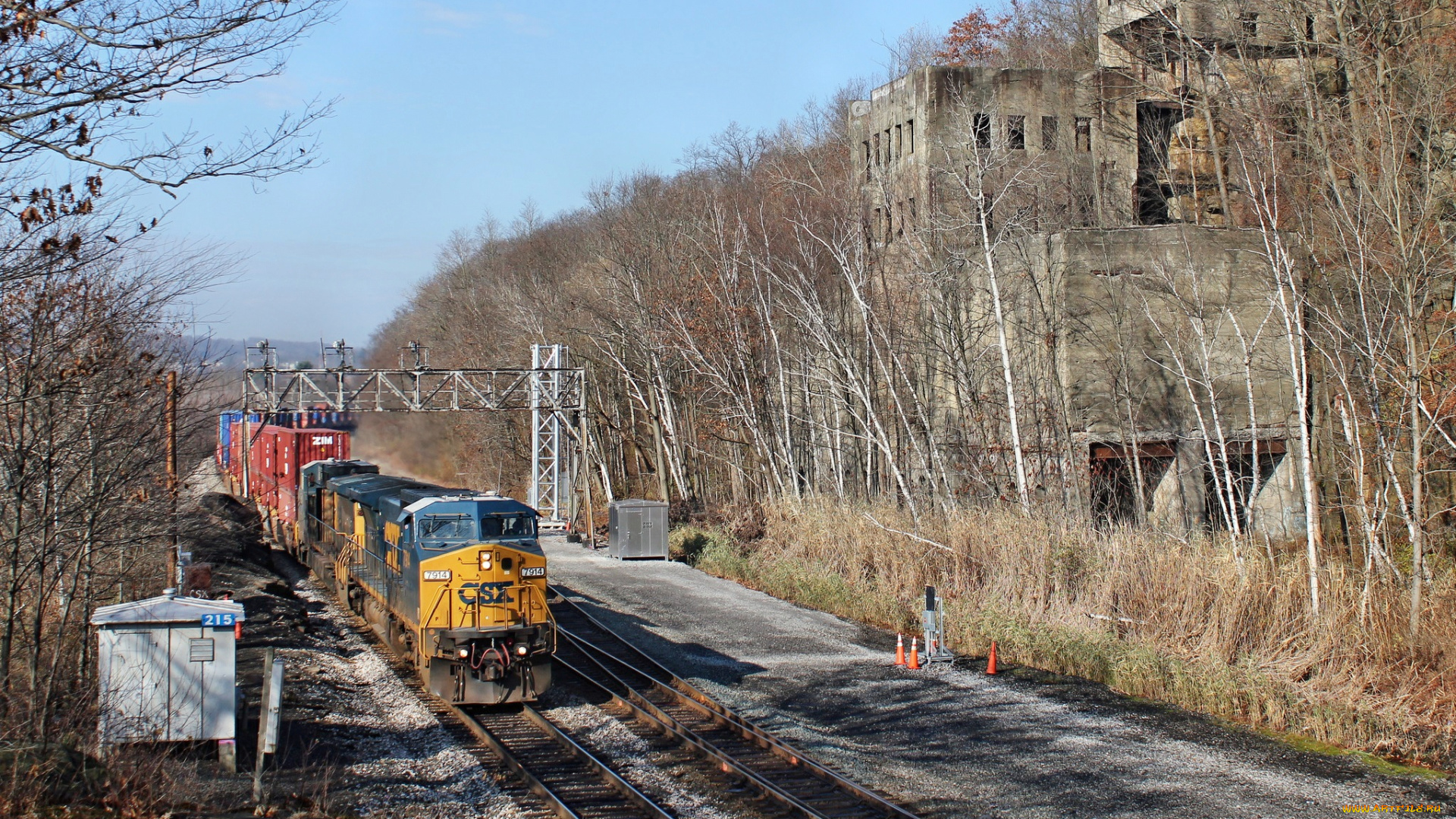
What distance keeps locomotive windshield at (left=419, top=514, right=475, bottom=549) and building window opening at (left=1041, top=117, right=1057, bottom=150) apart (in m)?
25.5

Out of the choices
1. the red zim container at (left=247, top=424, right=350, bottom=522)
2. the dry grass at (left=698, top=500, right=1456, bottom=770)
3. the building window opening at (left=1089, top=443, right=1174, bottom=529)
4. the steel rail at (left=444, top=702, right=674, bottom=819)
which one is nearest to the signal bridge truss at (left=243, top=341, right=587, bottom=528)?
the red zim container at (left=247, top=424, right=350, bottom=522)

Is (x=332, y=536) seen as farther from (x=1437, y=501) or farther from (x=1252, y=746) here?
(x=1437, y=501)

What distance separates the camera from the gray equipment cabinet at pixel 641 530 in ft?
97.9

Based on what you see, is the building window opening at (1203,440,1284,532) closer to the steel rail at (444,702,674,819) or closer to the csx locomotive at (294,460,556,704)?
the csx locomotive at (294,460,556,704)

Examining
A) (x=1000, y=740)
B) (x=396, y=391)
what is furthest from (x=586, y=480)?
(x=1000, y=740)

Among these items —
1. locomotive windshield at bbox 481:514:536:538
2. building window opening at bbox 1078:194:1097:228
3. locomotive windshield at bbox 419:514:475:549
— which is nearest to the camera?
locomotive windshield at bbox 419:514:475:549

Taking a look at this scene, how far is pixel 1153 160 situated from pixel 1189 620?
2414 centimetres

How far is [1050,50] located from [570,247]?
33314 mm

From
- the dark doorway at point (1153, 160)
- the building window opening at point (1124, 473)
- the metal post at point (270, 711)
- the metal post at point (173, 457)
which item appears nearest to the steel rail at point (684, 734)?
the metal post at point (270, 711)

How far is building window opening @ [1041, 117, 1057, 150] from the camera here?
112ft

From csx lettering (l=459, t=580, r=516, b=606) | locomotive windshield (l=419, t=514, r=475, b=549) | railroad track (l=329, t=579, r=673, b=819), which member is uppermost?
locomotive windshield (l=419, t=514, r=475, b=549)

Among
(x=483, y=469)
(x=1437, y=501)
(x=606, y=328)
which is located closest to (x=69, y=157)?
(x=1437, y=501)

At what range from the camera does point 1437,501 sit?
2191 cm

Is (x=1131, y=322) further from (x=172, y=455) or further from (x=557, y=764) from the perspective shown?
(x=172, y=455)
